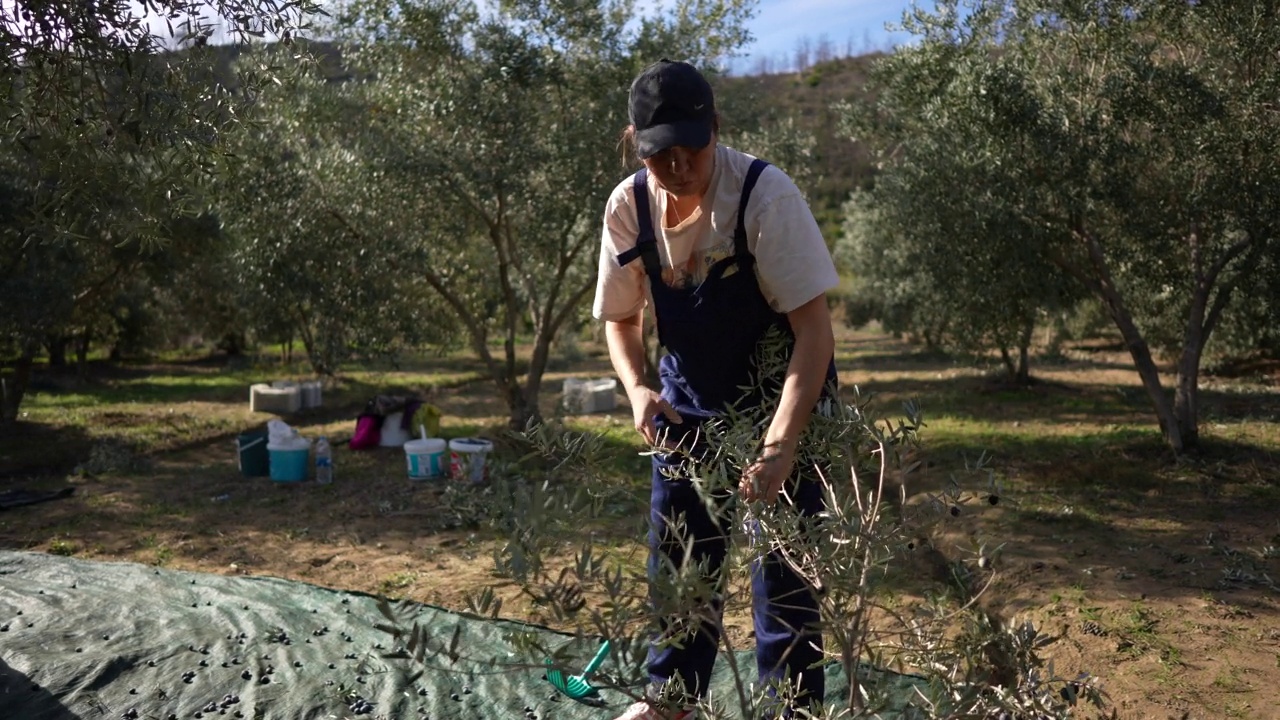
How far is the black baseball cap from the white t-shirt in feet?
0.66

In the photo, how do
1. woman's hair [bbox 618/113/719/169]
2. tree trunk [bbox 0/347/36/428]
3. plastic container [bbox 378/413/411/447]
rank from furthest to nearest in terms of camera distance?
tree trunk [bbox 0/347/36/428] → plastic container [bbox 378/413/411/447] → woman's hair [bbox 618/113/719/169]

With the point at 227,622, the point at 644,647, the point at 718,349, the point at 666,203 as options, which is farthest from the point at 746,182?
the point at 227,622

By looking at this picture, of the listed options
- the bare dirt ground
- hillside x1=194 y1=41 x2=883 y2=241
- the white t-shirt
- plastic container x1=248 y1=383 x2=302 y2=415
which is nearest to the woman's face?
the white t-shirt

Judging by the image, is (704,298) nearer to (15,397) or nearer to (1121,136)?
(1121,136)

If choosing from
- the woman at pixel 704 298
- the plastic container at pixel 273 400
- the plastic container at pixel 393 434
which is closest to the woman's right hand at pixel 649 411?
the woman at pixel 704 298

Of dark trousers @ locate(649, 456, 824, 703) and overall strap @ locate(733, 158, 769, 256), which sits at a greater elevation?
overall strap @ locate(733, 158, 769, 256)

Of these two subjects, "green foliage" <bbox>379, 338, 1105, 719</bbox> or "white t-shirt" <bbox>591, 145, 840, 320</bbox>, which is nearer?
"green foliage" <bbox>379, 338, 1105, 719</bbox>

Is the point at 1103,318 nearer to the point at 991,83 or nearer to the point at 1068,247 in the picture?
the point at 1068,247

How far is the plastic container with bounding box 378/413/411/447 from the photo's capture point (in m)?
11.5

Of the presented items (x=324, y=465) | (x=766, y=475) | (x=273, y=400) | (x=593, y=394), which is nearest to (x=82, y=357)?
(x=273, y=400)

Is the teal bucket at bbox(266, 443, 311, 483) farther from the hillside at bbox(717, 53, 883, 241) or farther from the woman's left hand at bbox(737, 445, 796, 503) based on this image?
the hillside at bbox(717, 53, 883, 241)

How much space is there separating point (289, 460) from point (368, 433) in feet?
5.82

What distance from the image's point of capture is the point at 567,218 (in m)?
10.0

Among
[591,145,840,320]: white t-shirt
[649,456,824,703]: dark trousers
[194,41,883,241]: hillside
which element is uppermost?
[194,41,883,241]: hillside
